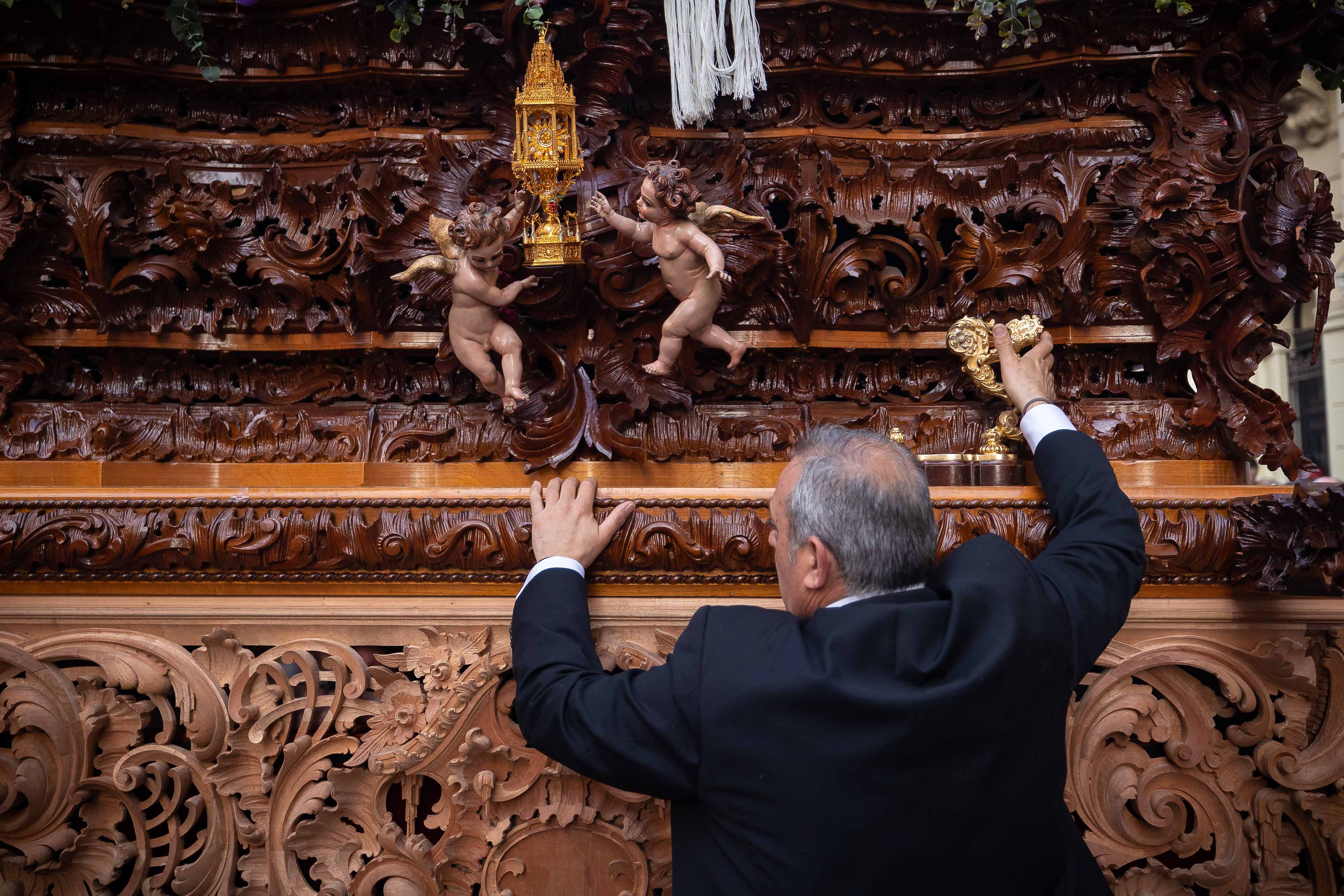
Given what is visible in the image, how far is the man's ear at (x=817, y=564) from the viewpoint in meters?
1.33

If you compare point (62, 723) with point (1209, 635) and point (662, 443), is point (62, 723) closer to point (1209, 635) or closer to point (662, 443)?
point (662, 443)

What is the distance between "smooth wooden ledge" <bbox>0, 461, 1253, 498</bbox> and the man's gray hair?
529 millimetres

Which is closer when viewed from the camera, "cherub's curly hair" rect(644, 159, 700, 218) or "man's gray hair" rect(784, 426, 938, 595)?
"man's gray hair" rect(784, 426, 938, 595)

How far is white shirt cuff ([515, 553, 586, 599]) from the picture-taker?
1604mm

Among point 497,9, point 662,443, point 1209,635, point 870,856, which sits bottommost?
point 870,856

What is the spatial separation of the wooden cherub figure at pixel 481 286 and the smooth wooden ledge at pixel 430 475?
0.21m

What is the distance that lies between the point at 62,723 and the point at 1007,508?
6.14 ft

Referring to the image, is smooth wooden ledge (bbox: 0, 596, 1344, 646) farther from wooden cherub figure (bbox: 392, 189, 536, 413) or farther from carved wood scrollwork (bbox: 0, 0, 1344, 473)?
wooden cherub figure (bbox: 392, 189, 536, 413)

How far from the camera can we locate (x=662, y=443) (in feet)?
6.51

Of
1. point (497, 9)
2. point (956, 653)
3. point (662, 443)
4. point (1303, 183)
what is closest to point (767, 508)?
point (662, 443)

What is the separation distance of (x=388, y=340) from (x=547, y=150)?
60cm

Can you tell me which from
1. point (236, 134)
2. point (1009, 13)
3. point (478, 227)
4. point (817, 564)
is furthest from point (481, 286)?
point (1009, 13)

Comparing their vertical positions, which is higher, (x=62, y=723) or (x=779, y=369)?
(x=779, y=369)

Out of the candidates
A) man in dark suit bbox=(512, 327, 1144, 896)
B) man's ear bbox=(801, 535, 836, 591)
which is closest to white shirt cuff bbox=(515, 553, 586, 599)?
man in dark suit bbox=(512, 327, 1144, 896)
